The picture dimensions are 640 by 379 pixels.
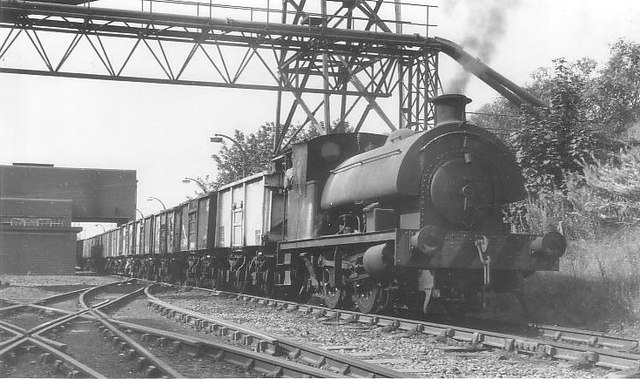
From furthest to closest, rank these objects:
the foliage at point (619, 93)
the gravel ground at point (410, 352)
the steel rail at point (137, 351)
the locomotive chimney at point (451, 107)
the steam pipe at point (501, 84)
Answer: the foliage at point (619, 93), the steam pipe at point (501, 84), the locomotive chimney at point (451, 107), the gravel ground at point (410, 352), the steel rail at point (137, 351)

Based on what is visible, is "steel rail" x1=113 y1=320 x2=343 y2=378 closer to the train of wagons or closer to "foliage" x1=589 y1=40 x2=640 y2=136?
the train of wagons

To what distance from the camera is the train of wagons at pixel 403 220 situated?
371 inches

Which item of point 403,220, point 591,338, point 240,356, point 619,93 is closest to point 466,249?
point 403,220

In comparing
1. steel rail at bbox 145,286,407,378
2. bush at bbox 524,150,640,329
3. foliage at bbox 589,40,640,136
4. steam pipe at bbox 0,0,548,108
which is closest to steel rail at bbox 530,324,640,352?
bush at bbox 524,150,640,329

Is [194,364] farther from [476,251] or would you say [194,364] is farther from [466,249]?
[476,251]

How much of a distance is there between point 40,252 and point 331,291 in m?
33.4

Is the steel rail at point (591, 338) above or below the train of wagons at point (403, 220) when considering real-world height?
below

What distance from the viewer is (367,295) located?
36.7ft

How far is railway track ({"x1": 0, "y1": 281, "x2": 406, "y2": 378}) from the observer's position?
6.30 m

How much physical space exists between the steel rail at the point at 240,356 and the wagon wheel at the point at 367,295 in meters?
3.48

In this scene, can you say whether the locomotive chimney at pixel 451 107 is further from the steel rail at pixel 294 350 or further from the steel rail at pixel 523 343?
the steel rail at pixel 294 350

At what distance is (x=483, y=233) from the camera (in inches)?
374

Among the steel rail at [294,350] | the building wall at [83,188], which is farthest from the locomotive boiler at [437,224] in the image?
the building wall at [83,188]

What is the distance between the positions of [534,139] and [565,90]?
1231 millimetres
